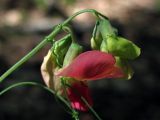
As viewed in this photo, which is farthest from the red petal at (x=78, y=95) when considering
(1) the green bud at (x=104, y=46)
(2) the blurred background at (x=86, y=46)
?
(2) the blurred background at (x=86, y=46)

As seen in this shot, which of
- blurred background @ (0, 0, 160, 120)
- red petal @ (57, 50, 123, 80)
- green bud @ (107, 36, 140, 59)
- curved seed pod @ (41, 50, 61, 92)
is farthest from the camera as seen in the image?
blurred background @ (0, 0, 160, 120)

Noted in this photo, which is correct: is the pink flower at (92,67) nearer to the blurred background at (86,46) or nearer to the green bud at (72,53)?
the green bud at (72,53)

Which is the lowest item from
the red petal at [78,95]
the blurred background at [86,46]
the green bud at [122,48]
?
the blurred background at [86,46]

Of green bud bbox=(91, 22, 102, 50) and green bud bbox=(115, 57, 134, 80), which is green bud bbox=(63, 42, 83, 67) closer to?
green bud bbox=(91, 22, 102, 50)

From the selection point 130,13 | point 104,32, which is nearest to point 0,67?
point 130,13

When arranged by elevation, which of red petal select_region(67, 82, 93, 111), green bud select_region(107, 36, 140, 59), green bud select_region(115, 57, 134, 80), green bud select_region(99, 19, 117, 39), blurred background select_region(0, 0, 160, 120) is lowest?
blurred background select_region(0, 0, 160, 120)

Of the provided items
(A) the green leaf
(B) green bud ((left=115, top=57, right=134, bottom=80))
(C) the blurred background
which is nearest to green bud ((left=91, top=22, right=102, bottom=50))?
(A) the green leaf

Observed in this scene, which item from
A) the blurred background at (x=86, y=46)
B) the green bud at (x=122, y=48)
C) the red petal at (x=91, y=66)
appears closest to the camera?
the red petal at (x=91, y=66)
